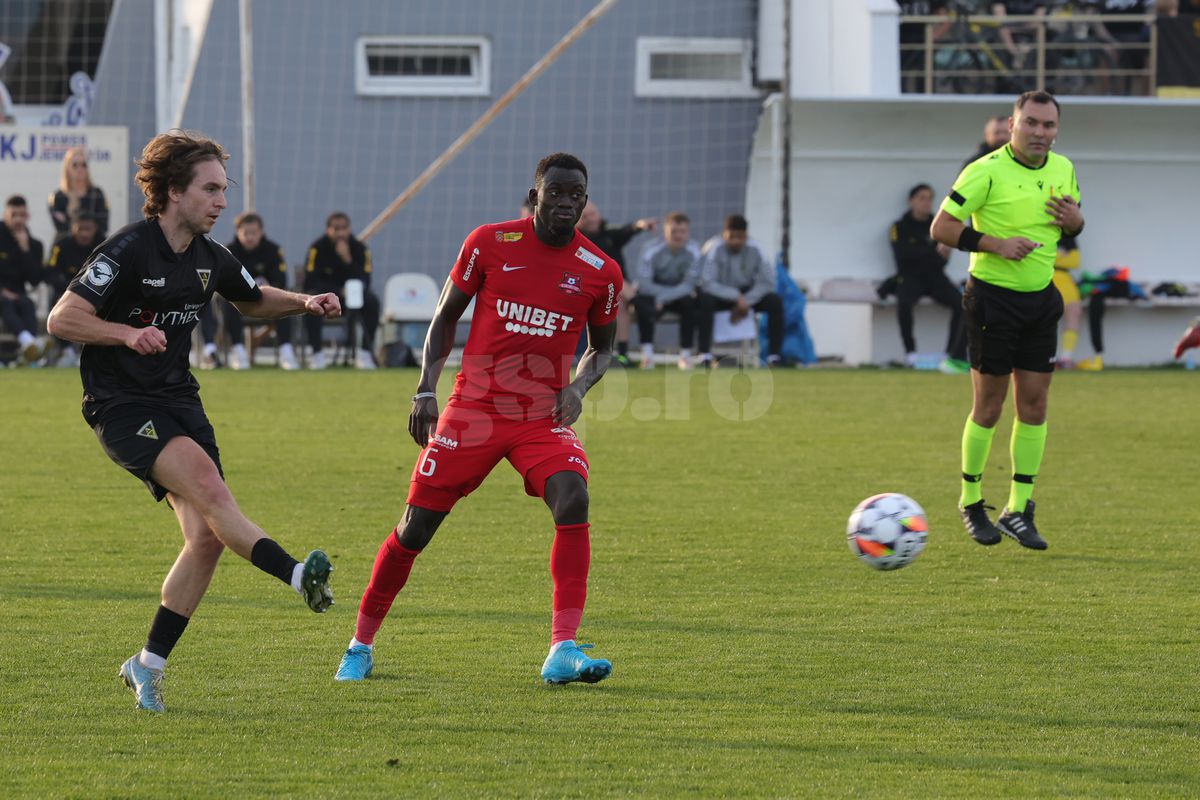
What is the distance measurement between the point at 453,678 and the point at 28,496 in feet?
16.0

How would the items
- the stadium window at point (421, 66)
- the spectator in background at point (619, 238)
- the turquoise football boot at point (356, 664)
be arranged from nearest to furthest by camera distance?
the turquoise football boot at point (356, 664)
the spectator in background at point (619, 238)
the stadium window at point (421, 66)

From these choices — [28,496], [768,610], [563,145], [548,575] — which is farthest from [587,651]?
[563,145]

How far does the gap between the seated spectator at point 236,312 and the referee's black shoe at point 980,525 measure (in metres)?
11.1

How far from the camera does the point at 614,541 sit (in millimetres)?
8203

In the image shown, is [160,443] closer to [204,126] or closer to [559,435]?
[559,435]

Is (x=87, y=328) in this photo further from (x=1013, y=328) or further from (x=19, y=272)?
(x=19, y=272)

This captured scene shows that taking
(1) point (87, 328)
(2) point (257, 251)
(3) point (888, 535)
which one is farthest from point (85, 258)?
(1) point (87, 328)

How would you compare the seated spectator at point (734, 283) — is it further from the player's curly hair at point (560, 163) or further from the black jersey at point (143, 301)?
the black jersey at point (143, 301)

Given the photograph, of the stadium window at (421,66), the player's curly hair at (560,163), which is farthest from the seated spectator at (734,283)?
the player's curly hair at (560,163)

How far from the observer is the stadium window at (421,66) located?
2270 cm

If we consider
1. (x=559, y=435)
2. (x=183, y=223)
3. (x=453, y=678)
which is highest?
(x=183, y=223)

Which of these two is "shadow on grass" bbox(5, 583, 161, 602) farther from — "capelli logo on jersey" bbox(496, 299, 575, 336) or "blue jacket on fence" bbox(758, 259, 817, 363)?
"blue jacket on fence" bbox(758, 259, 817, 363)

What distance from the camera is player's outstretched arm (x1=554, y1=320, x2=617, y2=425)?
219 inches

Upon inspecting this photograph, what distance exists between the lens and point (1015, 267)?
830 cm
